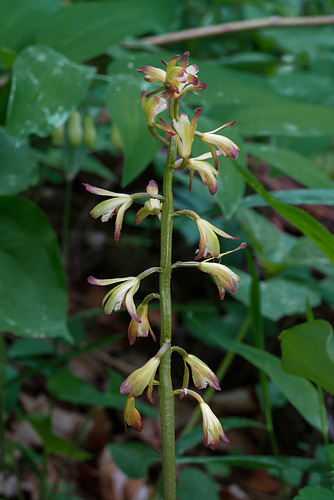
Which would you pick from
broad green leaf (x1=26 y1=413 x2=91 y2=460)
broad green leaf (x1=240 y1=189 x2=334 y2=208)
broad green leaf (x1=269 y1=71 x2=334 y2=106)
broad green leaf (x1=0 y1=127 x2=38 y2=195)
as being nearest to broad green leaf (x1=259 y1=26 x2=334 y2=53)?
broad green leaf (x1=269 y1=71 x2=334 y2=106)

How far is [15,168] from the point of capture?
1.24 metres

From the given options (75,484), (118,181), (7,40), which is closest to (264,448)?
(75,484)

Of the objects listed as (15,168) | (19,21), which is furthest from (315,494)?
(19,21)

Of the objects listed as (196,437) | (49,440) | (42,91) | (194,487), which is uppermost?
(42,91)

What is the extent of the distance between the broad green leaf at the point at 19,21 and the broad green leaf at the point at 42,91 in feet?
0.93

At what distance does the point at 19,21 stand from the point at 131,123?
67 centimetres

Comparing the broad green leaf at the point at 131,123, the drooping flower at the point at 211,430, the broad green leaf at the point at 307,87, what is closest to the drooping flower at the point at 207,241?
the drooping flower at the point at 211,430

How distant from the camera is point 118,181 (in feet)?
8.32

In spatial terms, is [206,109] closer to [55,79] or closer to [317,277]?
[55,79]

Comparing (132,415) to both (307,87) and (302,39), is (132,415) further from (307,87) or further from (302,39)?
(302,39)

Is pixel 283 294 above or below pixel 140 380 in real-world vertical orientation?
below

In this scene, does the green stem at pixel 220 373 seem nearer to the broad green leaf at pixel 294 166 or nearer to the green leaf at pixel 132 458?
the green leaf at pixel 132 458

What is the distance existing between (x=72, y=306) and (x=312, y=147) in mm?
1439

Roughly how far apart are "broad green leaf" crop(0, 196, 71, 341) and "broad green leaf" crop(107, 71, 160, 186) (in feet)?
0.95
